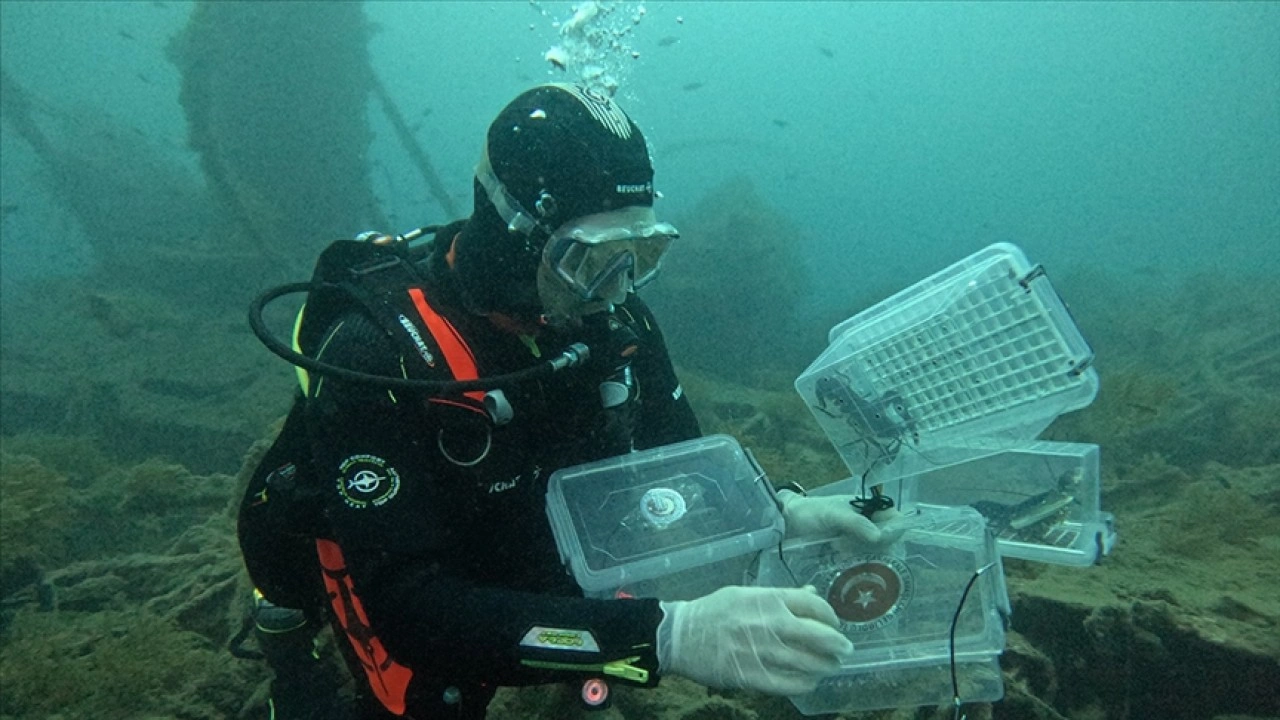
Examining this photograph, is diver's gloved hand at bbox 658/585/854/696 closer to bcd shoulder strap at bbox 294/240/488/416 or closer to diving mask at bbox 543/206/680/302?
bcd shoulder strap at bbox 294/240/488/416

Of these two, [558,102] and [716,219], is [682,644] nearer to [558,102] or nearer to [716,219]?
[558,102]

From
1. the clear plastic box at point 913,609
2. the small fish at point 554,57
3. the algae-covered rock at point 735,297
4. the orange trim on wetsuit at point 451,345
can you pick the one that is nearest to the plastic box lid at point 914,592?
the clear plastic box at point 913,609

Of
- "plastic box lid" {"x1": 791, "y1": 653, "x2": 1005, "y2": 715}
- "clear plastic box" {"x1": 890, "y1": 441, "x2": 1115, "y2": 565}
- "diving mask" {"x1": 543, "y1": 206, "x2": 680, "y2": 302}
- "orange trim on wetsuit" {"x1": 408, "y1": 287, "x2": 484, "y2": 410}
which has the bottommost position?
"plastic box lid" {"x1": 791, "y1": 653, "x2": 1005, "y2": 715}

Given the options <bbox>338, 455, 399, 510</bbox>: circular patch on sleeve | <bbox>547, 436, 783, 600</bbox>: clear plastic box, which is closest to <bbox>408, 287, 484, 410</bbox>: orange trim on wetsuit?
<bbox>338, 455, 399, 510</bbox>: circular patch on sleeve

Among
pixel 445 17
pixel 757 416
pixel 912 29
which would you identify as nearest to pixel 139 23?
pixel 445 17

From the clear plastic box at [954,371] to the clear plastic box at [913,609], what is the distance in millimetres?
263

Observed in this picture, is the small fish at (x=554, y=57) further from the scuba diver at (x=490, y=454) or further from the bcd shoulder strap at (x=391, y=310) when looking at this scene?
the scuba diver at (x=490, y=454)

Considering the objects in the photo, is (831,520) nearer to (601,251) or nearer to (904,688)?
(904,688)

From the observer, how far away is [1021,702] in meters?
2.98

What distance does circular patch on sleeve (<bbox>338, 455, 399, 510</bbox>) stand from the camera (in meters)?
1.97

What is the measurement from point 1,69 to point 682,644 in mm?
26395

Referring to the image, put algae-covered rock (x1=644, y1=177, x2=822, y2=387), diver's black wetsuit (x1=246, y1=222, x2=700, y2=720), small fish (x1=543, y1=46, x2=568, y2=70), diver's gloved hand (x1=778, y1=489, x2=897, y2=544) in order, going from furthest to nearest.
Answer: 1. algae-covered rock (x1=644, y1=177, x2=822, y2=387)
2. small fish (x1=543, y1=46, x2=568, y2=70)
3. diver's gloved hand (x1=778, y1=489, x2=897, y2=544)
4. diver's black wetsuit (x1=246, y1=222, x2=700, y2=720)

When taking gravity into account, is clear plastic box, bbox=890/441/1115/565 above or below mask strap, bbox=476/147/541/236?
below

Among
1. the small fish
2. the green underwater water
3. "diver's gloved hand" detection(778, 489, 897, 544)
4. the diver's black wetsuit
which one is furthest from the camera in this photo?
the small fish
